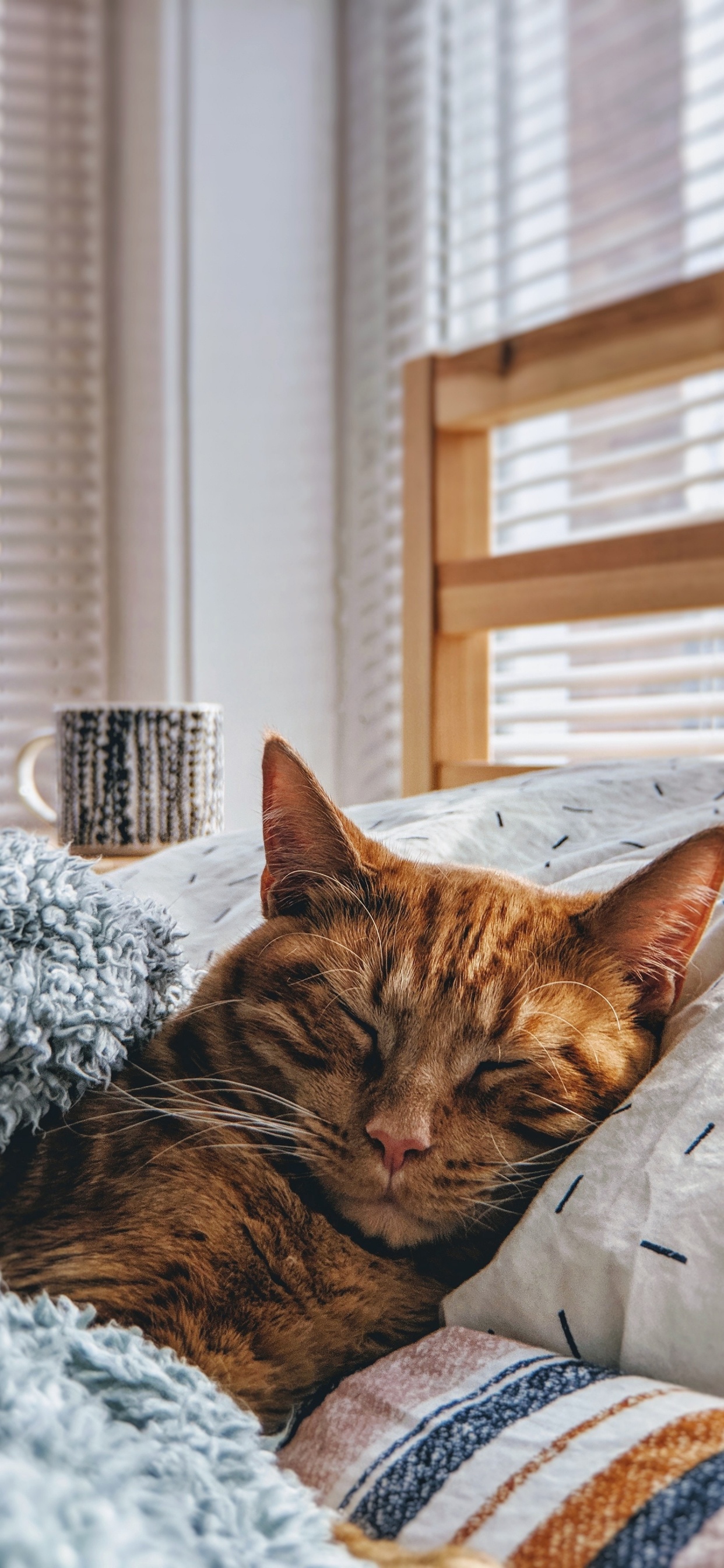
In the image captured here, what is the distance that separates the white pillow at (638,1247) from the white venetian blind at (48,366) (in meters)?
1.90

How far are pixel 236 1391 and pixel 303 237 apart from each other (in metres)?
2.21

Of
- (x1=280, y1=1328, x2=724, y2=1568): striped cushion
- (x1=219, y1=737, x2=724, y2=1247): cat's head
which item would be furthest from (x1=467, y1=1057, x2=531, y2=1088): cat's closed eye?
(x1=280, y1=1328, x2=724, y2=1568): striped cushion

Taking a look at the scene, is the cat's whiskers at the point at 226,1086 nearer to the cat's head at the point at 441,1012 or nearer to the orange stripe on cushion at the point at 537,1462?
the cat's head at the point at 441,1012

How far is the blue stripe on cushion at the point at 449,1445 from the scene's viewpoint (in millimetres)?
450

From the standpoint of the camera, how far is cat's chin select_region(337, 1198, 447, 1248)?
62cm

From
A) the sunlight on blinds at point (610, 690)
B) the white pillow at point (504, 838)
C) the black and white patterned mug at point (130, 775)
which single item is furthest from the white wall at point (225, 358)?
the white pillow at point (504, 838)

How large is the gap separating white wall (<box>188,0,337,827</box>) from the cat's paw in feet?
6.05

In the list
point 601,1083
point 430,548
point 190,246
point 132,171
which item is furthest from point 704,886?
point 132,171

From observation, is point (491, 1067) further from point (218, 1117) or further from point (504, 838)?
point (504, 838)

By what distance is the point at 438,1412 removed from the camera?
1.64 ft

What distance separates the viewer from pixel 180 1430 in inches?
17.6

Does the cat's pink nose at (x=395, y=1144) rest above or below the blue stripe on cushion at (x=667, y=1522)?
above

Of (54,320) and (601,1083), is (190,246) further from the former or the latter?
(601,1083)

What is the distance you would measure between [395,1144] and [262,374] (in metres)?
1.94
